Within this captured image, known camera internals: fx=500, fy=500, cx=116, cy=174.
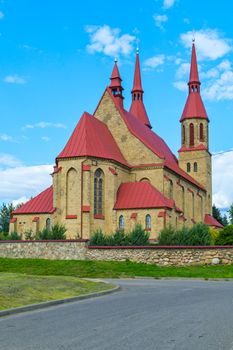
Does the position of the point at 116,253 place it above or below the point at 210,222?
below

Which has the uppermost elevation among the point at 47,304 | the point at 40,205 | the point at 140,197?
the point at 140,197

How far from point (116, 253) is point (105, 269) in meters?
3.60

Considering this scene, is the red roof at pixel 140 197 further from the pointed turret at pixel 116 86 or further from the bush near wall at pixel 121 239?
the pointed turret at pixel 116 86

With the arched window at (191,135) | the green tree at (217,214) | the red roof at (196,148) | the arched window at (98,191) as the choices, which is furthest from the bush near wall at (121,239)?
the green tree at (217,214)

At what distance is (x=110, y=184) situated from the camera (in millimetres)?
46875

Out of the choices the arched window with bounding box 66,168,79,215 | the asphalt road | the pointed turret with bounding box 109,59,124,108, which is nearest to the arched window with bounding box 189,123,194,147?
the pointed turret with bounding box 109,59,124,108

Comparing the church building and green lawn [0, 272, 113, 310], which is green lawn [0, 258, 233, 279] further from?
the church building

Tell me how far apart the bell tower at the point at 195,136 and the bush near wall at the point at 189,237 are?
32.5 meters

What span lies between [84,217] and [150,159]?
411 inches

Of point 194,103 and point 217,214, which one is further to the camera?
point 217,214

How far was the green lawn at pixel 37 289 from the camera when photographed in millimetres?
12786

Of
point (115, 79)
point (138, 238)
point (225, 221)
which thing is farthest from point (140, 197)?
point (225, 221)

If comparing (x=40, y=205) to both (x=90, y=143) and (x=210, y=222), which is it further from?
(x=210, y=222)

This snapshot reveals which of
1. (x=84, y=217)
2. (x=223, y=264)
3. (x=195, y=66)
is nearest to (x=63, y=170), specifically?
(x=84, y=217)
